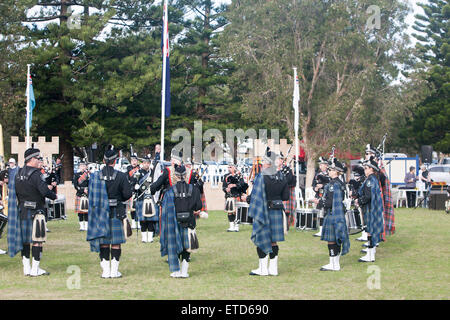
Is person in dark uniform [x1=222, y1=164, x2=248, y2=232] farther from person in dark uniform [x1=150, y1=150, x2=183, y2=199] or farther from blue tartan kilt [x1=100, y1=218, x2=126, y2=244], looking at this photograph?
blue tartan kilt [x1=100, y1=218, x2=126, y2=244]

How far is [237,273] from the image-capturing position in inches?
378

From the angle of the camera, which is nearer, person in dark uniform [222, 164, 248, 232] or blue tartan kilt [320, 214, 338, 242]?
blue tartan kilt [320, 214, 338, 242]

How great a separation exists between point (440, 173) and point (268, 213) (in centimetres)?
2712

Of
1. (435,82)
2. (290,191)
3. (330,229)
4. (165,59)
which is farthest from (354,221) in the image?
(435,82)

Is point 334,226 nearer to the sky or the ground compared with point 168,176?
nearer to the ground

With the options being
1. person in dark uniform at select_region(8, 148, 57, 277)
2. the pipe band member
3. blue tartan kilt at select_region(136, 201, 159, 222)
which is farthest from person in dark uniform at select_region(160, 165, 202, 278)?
blue tartan kilt at select_region(136, 201, 159, 222)

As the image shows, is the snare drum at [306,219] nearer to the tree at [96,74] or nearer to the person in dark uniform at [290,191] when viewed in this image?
the person in dark uniform at [290,191]

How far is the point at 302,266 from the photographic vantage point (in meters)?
10.3

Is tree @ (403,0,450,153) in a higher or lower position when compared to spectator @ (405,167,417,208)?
higher

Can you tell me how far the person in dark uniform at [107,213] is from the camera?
9008 millimetres

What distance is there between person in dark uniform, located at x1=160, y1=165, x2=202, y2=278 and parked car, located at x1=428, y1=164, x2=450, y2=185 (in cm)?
2641

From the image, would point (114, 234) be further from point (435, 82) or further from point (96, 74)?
point (435, 82)

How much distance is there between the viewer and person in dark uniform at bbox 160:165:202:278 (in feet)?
29.7

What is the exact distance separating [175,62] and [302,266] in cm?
2193
